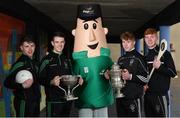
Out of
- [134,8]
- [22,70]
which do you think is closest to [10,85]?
[22,70]

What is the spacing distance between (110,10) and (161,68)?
4.44 metres

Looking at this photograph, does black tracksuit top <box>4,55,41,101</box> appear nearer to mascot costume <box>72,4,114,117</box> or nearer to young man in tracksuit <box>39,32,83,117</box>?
young man in tracksuit <box>39,32,83,117</box>

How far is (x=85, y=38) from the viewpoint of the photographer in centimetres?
503

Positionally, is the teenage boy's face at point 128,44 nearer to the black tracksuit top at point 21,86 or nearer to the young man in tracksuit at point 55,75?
the young man in tracksuit at point 55,75

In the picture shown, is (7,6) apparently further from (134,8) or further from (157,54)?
(134,8)

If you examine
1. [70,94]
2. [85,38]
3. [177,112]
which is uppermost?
[85,38]

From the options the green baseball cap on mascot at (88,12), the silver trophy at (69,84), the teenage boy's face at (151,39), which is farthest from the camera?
the teenage boy's face at (151,39)

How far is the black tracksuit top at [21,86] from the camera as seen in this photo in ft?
15.7

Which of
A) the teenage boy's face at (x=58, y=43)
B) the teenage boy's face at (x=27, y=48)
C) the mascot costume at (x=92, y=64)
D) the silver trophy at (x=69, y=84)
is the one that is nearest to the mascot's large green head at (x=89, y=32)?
the mascot costume at (x=92, y=64)

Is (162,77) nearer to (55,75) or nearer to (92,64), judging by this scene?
(92,64)

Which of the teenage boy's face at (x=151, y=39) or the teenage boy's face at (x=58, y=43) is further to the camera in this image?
the teenage boy's face at (x=151, y=39)

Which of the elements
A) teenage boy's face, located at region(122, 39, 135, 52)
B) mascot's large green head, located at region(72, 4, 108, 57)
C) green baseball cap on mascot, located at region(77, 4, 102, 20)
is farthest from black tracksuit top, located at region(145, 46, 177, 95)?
green baseball cap on mascot, located at region(77, 4, 102, 20)

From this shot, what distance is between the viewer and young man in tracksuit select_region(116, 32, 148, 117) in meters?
4.98

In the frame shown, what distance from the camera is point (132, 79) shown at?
16.3 feet
